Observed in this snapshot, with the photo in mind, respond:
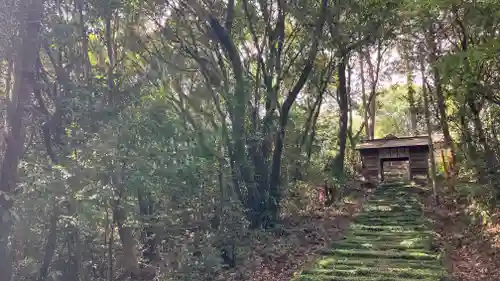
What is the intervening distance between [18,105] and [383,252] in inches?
254

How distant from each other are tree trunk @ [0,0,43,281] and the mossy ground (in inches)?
164

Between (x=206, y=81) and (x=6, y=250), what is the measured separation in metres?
5.02

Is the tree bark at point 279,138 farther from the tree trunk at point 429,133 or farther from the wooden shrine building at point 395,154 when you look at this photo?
the wooden shrine building at point 395,154

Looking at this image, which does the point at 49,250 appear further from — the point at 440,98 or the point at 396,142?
the point at 396,142

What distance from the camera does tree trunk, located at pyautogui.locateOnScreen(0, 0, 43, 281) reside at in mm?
4781

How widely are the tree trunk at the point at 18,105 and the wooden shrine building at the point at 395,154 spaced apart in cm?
1264

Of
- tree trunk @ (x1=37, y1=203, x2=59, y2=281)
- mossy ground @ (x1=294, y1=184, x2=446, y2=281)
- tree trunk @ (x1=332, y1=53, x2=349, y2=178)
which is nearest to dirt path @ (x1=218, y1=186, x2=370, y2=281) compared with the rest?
mossy ground @ (x1=294, y1=184, x2=446, y2=281)

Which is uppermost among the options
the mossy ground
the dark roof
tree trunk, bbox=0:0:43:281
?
the dark roof

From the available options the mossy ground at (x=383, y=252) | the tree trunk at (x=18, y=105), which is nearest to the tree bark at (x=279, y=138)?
the mossy ground at (x=383, y=252)

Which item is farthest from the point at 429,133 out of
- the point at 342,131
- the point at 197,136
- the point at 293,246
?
the point at 197,136

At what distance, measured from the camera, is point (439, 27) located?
10469 mm

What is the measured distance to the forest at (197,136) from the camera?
5.41m

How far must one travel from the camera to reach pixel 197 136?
739 centimetres

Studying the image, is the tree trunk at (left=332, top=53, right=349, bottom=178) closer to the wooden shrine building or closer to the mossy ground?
the mossy ground
